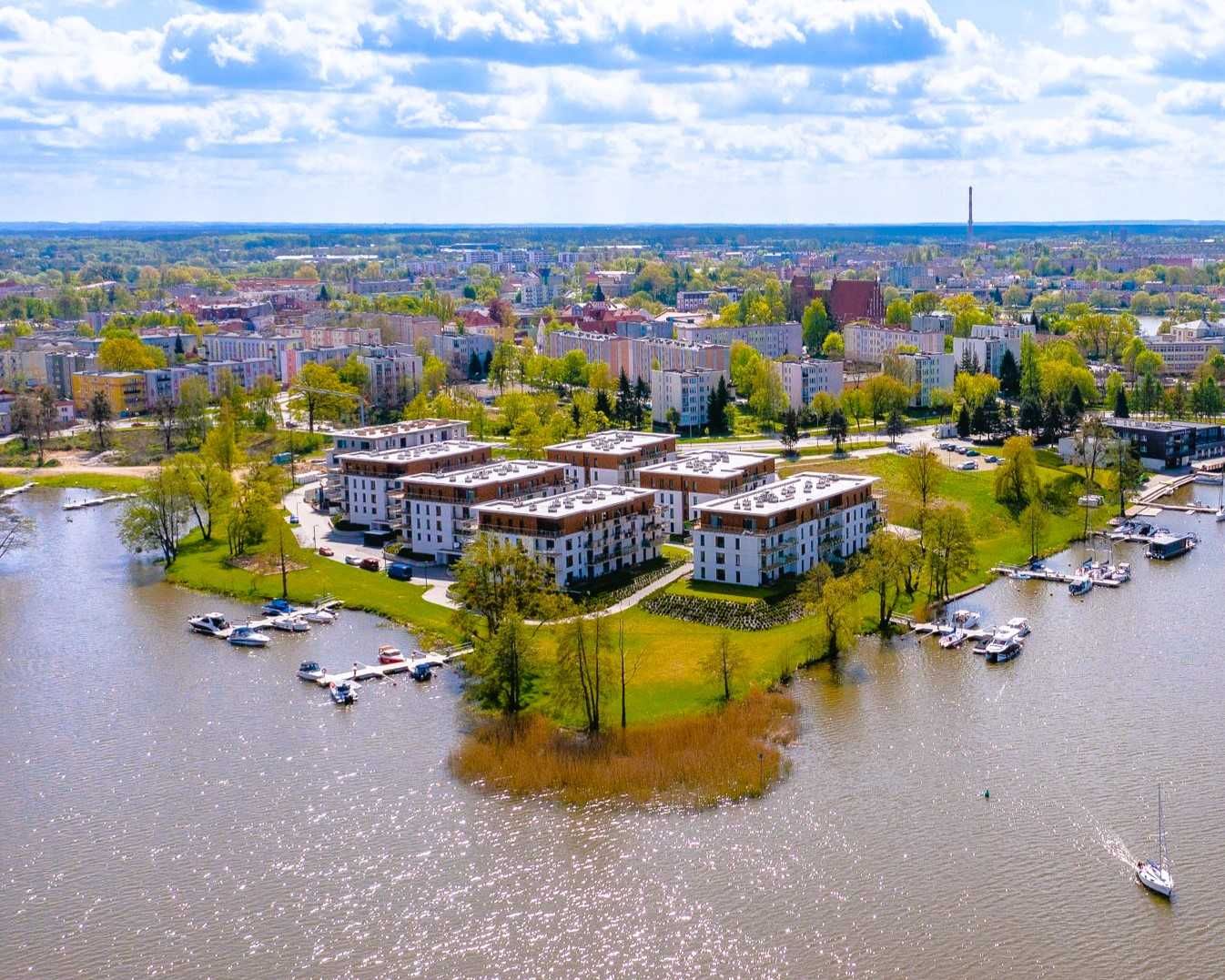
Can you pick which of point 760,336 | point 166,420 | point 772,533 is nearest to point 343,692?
point 772,533

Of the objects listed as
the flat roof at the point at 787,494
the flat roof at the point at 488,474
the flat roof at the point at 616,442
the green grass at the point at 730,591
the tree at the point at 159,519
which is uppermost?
the flat roof at the point at 616,442

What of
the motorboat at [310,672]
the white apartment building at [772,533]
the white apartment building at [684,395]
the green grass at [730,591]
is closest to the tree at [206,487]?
the motorboat at [310,672]

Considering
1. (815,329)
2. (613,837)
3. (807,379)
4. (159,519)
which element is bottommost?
(613,837)

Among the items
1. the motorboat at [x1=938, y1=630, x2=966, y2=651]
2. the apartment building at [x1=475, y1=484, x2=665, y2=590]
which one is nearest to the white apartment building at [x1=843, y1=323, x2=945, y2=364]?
the apartment building at [x1=475, y1=484, x2=665, y2=590]

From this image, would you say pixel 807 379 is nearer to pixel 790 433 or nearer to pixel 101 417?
pixel 790 433

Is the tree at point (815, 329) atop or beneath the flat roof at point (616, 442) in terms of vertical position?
atop

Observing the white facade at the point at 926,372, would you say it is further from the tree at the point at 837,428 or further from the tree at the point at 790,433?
the tree at the point at 790,433

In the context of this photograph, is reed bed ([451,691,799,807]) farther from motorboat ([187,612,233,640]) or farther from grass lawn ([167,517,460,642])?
motorboat ([187,612,233,640])
